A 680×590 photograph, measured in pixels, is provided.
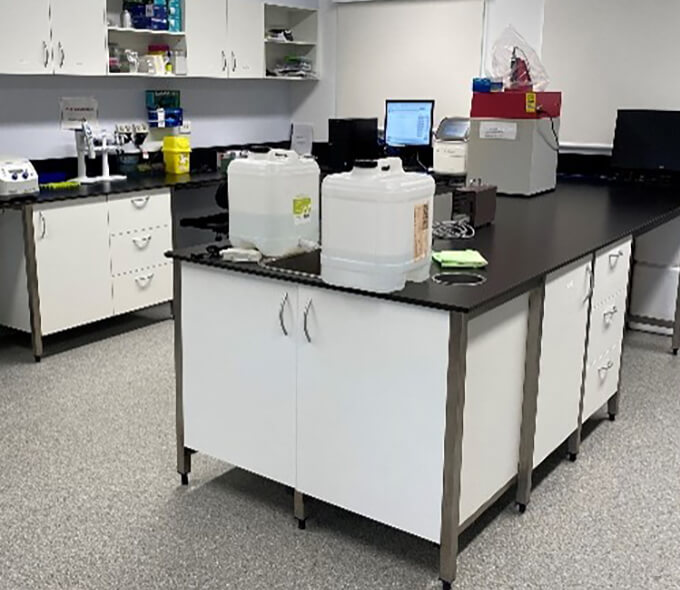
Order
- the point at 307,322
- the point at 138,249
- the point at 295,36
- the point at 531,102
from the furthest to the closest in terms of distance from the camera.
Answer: the point at 295,36
the point at 138,249
the point at 531,102
the point at 307,322

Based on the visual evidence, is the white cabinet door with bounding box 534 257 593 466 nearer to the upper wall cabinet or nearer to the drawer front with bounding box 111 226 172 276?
the drawer front with bounding box 111 226 172 276

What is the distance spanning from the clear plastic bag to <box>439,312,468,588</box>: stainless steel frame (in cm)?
237

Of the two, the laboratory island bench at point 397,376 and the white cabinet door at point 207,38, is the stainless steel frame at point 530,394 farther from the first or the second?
the white cabinet door at point 207,38

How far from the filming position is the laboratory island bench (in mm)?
2174

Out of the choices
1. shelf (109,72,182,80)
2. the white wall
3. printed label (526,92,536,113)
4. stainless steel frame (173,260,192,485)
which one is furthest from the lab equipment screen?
stainless steel frame (173,260,192,485)

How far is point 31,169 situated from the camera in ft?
13.5

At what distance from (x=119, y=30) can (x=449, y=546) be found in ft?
12.2

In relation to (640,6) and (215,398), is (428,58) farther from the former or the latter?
(215,398)

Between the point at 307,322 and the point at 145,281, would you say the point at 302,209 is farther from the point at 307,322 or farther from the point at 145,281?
the point at 145,281

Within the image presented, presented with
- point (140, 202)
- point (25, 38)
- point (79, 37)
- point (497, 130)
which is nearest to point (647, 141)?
point (497, 130)

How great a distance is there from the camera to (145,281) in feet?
15.2

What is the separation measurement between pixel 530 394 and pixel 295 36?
4.45m

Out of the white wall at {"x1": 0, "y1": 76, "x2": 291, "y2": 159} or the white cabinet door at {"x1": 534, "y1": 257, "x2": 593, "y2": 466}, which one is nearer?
the white cabinet door at {"x1": 534, "y1": 257, "x2": 593, "y2": 466}

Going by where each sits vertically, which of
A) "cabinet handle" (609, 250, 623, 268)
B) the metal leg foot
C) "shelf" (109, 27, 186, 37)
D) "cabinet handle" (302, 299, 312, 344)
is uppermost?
"shelf" (109, 27, 186, 37)
